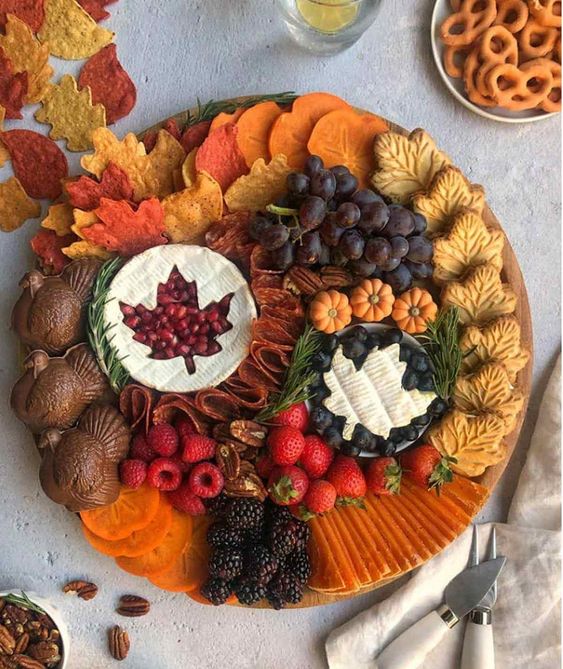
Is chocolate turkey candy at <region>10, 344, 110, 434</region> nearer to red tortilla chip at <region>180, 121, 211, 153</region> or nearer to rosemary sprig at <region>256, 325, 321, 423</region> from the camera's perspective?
rosemary sprig at <region>256, 325, 321, 423</region>

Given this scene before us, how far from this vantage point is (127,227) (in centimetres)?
152

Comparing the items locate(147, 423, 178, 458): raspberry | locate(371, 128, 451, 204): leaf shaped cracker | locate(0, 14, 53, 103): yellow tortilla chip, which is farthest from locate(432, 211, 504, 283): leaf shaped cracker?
locate(0, 14, 53, 103): yellow tortilla chip

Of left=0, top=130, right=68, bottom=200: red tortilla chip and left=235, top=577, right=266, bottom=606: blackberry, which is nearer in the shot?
left=235, top=577, right=266, bottom=606: blackberry

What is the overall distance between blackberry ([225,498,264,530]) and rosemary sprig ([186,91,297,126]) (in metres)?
0.90

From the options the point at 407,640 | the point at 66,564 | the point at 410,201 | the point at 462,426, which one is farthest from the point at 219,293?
the point at 407,640

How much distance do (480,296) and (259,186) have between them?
562 millimetres

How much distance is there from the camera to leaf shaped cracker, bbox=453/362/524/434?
1.49 m

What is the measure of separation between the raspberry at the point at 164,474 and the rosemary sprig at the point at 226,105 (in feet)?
2.64

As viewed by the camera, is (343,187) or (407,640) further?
(407,640)

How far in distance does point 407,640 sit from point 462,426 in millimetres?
554

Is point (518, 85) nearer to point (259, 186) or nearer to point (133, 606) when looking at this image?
point (259, 186)

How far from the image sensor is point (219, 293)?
1.54m

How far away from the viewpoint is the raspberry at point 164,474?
150 cm

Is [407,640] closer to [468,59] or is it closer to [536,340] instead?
[536,340]
